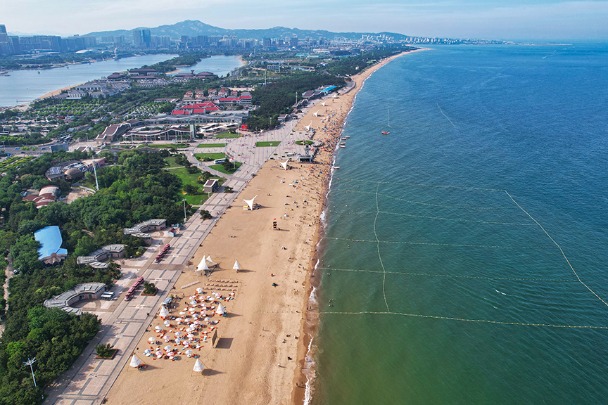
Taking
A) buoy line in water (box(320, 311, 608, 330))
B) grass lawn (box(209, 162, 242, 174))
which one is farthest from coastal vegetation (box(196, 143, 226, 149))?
buoy line in water (box(320, 311, 608, 330))

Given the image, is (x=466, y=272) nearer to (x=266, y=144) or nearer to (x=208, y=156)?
(x=208, y=156)

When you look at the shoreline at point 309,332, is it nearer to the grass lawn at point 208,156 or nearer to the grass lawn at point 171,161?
the grass lawn at point 208,156

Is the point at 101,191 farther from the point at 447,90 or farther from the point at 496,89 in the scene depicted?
the point at 496,89

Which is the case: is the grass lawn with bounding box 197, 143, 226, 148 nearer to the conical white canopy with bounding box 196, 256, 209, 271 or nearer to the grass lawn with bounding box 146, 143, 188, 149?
the grass lawn with bounding box 146, 143, 188, 149

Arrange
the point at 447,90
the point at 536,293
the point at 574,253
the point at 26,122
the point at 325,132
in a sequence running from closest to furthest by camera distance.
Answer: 1. the point at 536,293
2. the point at 574,253
3. the point at 325,132
4. the point at 26,122
5. the point at 447,90

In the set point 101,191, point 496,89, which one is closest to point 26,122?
point 101,191

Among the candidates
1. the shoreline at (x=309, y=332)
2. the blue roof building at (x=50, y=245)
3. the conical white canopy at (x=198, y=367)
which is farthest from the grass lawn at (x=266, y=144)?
the conical white canopy at (x=198, y=367)
